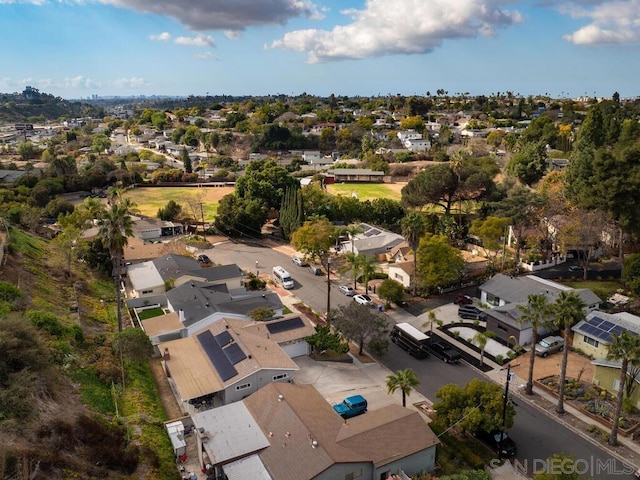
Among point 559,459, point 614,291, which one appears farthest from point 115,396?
point 614,291

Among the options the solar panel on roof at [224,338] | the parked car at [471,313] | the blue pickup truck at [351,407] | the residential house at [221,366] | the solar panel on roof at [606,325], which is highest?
the solar panel on roof at [606,325]

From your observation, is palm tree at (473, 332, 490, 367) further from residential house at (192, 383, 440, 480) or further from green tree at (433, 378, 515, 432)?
residential house at (192, 383, 440, 480)

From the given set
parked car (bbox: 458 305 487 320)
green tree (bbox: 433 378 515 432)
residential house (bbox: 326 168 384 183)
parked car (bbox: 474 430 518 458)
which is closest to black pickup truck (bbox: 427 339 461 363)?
parked car (bbox: 458 305 487 320)

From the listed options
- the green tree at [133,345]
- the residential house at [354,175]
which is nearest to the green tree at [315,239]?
the green tree at [133,345]

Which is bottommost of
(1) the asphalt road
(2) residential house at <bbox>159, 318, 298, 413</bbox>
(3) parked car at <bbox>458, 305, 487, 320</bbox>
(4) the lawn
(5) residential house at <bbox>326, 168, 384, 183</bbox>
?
(1) the asphalt road

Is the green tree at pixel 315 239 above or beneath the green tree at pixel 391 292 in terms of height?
above

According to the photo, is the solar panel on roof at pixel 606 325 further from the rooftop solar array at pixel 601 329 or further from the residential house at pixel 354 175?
the residential house at pixel 354 175

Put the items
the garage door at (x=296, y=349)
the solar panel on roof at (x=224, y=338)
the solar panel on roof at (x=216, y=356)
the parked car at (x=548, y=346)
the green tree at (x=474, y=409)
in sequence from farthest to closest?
the parked car at (x=548, y=346)
the garage door at (x=296, y=349)
the solar panel on roof at (x=224, y=338)
the solar panel on roof at (x=216, y=356)
the green tree at (x=474, y=409)

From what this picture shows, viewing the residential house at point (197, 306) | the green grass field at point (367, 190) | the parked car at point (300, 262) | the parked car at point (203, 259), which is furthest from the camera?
the green grass field at point (367, 190)
